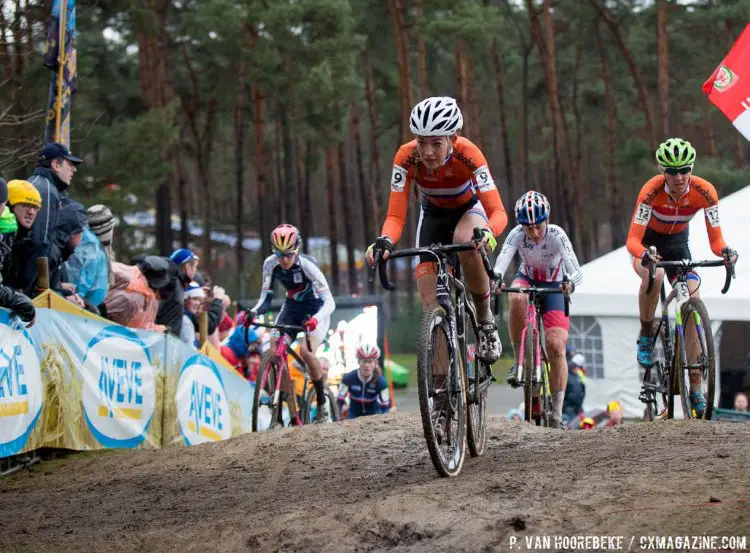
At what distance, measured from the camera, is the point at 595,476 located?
6.30m

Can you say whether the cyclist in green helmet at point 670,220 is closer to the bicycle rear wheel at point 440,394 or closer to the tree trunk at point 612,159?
the bicycle rear wheel at point 440,394

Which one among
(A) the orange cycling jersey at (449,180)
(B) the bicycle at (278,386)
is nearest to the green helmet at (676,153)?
(A) the orange cycling jersey at (449,180)

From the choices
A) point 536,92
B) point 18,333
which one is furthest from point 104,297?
point 536,92

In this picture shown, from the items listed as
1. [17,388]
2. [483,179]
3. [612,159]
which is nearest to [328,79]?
[612,159]

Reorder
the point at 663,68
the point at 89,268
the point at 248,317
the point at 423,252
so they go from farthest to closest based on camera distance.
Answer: the point at 663,68 → the point at 248,317 → the point at 89,268 → the point at 423,252

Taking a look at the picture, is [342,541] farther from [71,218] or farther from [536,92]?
[536,92]

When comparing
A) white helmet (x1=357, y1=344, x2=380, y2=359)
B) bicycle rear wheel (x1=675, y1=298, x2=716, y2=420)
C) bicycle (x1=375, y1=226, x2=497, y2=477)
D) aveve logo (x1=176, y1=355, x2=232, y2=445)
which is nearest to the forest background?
aveve logo (x1=176, y1=355, x2=232, y2=445)

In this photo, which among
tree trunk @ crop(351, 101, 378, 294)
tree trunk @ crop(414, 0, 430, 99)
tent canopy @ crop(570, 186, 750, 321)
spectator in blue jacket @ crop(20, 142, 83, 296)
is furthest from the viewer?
tree trunk @ crop(351, 101, 378, 294)

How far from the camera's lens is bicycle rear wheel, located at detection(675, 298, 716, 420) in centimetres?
995

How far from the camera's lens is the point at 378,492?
21.9 feet

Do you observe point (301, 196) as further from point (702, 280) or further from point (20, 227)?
point (20, 227)

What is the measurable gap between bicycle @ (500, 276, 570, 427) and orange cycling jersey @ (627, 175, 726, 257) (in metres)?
0.82

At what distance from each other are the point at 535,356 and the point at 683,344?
1404 millimetres

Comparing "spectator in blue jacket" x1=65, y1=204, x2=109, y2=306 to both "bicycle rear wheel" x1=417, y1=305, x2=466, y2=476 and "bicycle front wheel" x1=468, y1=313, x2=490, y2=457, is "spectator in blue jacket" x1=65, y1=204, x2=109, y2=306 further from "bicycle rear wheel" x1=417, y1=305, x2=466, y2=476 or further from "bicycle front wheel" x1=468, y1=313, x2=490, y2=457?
"bicycle rear wheel" x1=417, y1=305, x2=466, y2=476
